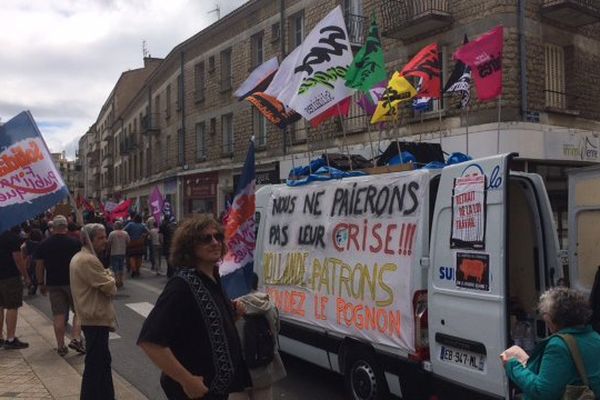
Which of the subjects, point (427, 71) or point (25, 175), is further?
point (427, 71)

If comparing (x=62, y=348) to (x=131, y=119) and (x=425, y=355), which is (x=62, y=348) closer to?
(x=425, y=355)

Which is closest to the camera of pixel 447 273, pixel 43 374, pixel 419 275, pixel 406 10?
pixel 447 273

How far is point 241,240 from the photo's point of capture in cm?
488

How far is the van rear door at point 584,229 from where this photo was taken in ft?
17.0

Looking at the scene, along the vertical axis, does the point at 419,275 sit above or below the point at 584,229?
below

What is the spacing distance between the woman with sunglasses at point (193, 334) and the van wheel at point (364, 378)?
2512mm

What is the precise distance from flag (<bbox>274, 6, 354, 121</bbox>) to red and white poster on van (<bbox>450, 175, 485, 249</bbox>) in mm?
3272

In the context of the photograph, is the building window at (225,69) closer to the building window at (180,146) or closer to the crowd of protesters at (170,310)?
the building window at (180,146)

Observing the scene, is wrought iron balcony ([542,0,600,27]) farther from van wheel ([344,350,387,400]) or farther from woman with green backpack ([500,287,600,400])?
woman with green backpack ([500,287,600,400])

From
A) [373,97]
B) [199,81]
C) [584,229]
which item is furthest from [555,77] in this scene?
[199,81]

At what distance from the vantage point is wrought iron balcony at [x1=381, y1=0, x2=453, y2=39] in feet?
47.5

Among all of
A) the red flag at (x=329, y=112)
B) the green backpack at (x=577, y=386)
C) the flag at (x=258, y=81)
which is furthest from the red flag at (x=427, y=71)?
the green backpack at (x=577, y=386)

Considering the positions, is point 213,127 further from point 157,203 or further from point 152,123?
point 152,123

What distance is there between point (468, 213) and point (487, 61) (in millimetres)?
3707
